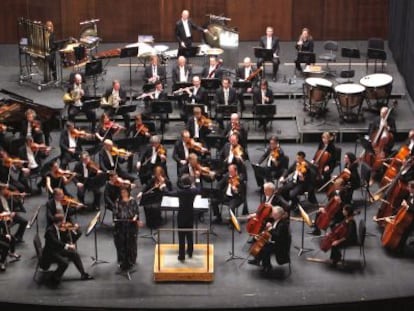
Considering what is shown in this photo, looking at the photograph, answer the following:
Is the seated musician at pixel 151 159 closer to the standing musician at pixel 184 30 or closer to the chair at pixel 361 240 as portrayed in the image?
Answer: the chair at pixel 361 240

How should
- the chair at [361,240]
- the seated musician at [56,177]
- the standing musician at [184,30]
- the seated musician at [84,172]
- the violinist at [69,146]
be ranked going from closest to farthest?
the chair at [361,240] < the seated musician at [56,177] < the seated musician at [84,172] < the violinist at [69,146] < the standing musician at [184,30]

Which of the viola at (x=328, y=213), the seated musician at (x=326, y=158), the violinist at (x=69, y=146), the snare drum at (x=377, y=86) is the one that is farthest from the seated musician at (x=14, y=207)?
the snare drum at (x=377, y=86)

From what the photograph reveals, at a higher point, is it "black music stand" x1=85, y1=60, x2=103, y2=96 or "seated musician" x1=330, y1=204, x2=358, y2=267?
"black music stand" x1=85, y1=60, x2=103, y2=96

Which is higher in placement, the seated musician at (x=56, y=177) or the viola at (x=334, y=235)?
the seated musician at (x=56, y=177)

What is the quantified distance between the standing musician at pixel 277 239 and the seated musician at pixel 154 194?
184 cm

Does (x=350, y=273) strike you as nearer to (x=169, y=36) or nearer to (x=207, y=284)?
(x=207, y=284)

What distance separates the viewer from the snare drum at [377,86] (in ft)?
63.1

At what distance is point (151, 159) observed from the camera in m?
16.7

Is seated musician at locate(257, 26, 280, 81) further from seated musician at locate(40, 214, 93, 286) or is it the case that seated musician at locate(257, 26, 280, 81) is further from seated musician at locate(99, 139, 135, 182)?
seated musician at locate(40, 214, 93, 286)

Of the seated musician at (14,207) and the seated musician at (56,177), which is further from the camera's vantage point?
the seated musician at (56,177)

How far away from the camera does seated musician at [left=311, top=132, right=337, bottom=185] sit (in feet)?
53.8

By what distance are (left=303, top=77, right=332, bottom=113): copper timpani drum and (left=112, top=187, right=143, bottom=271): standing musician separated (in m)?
5.96

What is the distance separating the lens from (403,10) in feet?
70.3

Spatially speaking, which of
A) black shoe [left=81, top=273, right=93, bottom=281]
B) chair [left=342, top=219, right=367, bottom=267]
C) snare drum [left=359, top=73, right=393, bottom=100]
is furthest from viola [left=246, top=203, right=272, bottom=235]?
snare drum [left=359, top=73, right=393, bottom=100]
